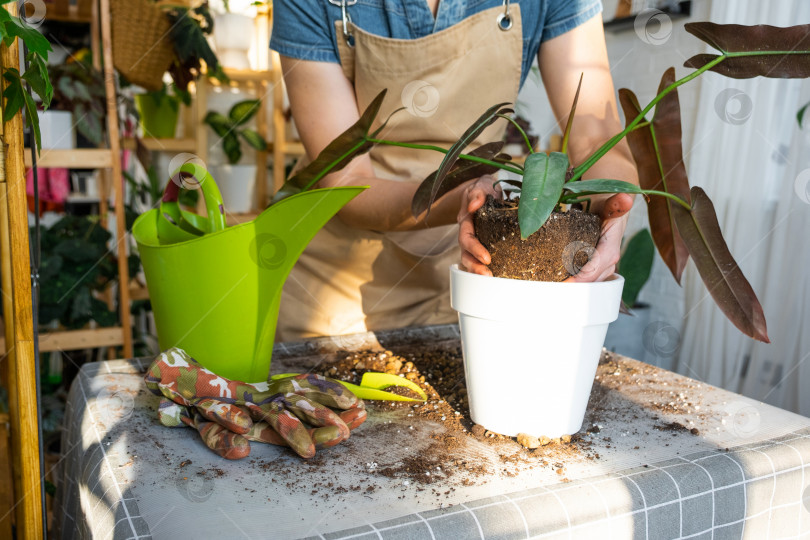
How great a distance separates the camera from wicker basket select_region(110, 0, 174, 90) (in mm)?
1952

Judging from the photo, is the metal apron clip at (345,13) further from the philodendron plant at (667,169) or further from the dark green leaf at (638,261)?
the dark green leaf at (638,261)

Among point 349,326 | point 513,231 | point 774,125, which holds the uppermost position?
point 774,125

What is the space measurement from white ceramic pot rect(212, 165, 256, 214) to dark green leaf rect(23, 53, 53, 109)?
1.92 m

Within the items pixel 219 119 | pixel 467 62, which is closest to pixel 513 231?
pixel 467 62

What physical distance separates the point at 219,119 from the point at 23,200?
80.4 inches

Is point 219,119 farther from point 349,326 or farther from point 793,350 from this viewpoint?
point 793,350

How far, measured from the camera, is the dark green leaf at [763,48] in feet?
1.97

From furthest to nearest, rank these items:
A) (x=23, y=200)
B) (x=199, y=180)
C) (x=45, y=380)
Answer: (x=45, y=380)
(x=199, y=180)
(x=23, y=200)

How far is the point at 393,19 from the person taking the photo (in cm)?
107

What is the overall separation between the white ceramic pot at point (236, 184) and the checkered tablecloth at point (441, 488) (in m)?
1.91

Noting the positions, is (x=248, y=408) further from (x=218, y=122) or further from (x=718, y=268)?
(x=218, y=122)

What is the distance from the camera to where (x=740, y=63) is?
2.04 feet

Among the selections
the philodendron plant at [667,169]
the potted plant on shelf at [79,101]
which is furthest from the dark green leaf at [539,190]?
the potted plant on shelf at [79,101]

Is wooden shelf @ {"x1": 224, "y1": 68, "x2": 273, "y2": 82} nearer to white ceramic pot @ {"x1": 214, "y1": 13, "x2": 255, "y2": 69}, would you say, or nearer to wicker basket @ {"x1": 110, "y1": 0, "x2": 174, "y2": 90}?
white ceramic pot @ {"x1": 214, "y1": 13, "x2": 255, "y2": 69}
